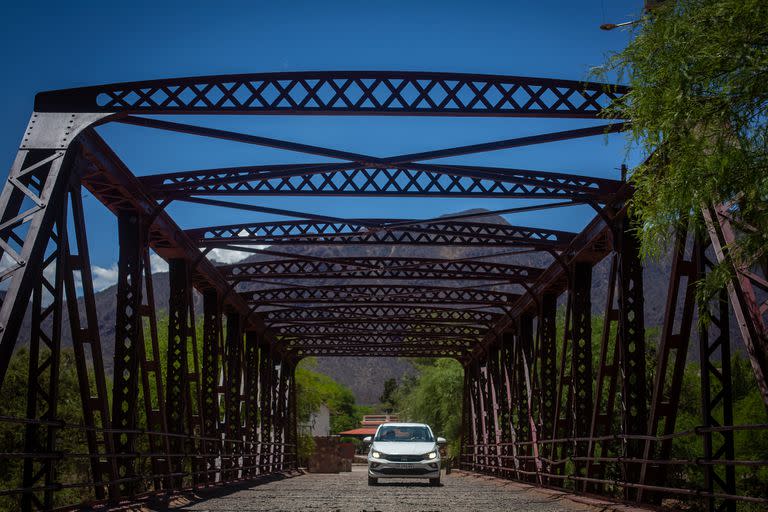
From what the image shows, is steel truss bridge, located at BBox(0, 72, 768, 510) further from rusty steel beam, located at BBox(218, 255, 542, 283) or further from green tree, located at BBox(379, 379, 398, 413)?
green tree, located at BBox(379, 379, 398, 413)

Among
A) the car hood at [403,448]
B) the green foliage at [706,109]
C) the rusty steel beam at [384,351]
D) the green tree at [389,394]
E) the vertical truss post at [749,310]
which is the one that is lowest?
the car hood at [403,448]

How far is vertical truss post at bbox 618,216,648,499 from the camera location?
15.9 metres

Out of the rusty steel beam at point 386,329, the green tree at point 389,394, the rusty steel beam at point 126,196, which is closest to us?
the rusty steel beam at point 126,196

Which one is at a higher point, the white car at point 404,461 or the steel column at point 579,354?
the steel column at point 579,354

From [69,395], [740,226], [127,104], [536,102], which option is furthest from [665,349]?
[69,395]

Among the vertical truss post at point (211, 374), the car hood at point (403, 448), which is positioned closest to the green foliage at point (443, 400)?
the car hood at point (403, 448)

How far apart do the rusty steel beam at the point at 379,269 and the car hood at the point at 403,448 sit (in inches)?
170

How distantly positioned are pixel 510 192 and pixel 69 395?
32.9 metres

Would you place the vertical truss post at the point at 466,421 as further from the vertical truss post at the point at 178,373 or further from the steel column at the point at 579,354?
the vertical truss post at the point at 178,373

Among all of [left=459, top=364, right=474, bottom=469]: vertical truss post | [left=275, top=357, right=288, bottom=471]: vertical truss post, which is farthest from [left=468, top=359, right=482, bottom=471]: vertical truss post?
[left=275, top=357, right=288, bottom=471]: vertical truss post

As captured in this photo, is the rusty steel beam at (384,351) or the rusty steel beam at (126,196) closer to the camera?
the rusty steel beam at (126,196)

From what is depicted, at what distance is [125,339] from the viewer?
615 inches

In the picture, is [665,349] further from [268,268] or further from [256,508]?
[268,268]

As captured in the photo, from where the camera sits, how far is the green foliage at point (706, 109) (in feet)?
23.0
